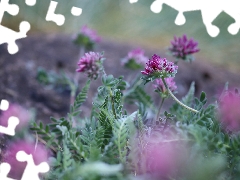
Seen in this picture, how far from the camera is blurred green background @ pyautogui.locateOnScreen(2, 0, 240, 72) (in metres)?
2.29

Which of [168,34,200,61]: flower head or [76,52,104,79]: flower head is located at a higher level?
[168,34,200,61]: flower head

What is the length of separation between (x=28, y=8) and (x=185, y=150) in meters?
1.90

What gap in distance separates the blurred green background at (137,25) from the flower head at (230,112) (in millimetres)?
1561

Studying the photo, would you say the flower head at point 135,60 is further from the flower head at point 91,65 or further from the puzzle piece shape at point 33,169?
the puzzle piece shape at point 33,169

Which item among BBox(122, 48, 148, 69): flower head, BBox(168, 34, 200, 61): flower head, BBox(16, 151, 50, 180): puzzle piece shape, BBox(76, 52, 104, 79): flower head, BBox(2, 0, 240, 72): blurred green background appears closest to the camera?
BBox(16, 151, 50, 180): puzzle piece shape

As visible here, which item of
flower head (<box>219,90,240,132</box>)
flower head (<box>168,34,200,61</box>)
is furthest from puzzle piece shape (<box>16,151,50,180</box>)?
flower head (<box>168,34,200,61</box>)

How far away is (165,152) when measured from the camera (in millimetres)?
619

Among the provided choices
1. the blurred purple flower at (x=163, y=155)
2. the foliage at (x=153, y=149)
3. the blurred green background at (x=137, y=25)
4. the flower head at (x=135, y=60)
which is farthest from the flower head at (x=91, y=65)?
the blurred green background at (x=137, y=25)

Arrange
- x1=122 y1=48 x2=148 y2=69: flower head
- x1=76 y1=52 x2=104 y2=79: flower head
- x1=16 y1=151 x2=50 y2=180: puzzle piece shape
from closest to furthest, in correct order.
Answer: x1=16 y1=151 x2=50 y2=180: puzzle piece shape, x1=76 y1=52 x2=104 y2=79: flower head, x1=122 y1=48 x2=148 y2=69: flower head

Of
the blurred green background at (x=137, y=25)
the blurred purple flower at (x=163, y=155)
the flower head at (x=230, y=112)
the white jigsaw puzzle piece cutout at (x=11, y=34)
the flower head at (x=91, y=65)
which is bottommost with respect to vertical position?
the blurred purple flower at (x=163, y=155)

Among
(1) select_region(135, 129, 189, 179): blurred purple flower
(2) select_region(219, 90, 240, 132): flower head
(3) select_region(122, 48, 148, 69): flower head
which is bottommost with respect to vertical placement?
(1) select_region(135, 129, 189, 179): blurred purple flower

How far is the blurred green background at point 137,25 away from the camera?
229 centimetres

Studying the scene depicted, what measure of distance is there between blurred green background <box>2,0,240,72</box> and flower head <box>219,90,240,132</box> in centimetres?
156

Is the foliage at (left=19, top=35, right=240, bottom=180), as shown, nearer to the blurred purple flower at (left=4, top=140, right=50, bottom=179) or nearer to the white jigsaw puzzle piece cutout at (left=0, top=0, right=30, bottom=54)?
the blurred purple flower at (left=4, top=140, right=50, bottom=179)
